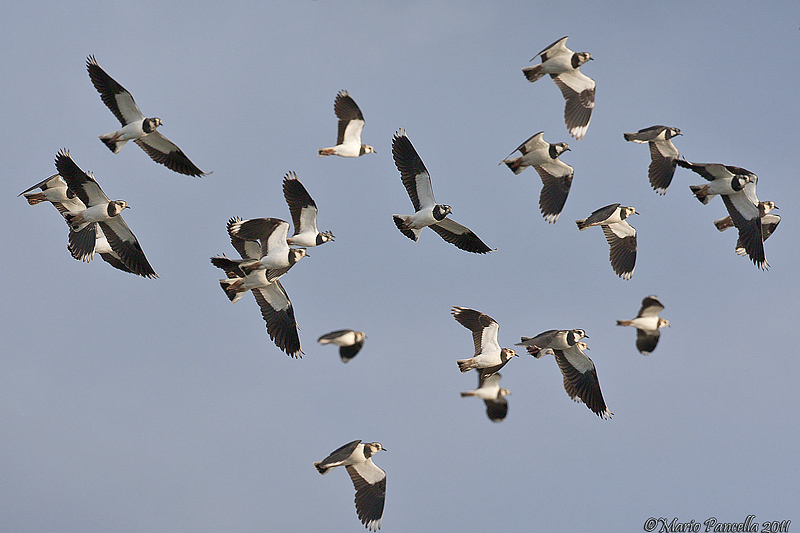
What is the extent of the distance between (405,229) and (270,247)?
3.58 meters

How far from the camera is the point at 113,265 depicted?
27016 mm

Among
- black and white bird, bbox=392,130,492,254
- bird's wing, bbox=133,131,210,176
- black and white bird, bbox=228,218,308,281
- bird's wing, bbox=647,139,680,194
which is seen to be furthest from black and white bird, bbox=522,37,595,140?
bird's wing, bbox=133,131,210,176

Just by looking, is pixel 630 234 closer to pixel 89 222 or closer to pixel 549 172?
pixel 549 172

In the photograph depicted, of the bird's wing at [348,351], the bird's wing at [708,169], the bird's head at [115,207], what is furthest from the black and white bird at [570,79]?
the bird's head at [115,207]

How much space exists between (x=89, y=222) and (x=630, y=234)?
47.0ft

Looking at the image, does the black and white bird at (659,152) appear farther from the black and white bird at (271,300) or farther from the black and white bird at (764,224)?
the black and white bird at (271,300)

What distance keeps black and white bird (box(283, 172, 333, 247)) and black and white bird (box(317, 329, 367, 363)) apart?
7.68ft

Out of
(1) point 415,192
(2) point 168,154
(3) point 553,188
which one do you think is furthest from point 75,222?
(3) point 553,188

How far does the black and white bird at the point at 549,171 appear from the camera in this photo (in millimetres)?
25891

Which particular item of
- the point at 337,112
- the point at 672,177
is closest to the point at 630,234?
the point at 672,177

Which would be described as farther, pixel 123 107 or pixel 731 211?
pixel 731 211

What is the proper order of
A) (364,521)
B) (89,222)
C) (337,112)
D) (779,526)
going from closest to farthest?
(364,521) → (89,222) → (337,112) → (779,526)

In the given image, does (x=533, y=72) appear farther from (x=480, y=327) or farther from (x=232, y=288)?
(x=232, y=288)

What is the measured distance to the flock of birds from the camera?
922 inches
